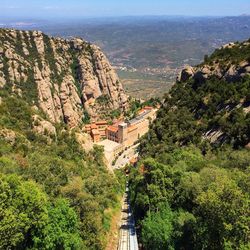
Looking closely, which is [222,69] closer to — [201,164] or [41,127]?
[201,164]

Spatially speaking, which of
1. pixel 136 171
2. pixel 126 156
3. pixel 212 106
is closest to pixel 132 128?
pixel 126 156

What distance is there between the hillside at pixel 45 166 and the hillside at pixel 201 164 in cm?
557

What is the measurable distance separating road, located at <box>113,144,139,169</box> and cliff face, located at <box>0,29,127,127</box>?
63.5 feet

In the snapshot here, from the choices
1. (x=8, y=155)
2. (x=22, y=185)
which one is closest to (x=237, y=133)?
(x=8, y=155)

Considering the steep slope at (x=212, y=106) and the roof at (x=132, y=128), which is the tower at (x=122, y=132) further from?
the steep slope at (x=212, y=106)

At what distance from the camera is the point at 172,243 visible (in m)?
35.0

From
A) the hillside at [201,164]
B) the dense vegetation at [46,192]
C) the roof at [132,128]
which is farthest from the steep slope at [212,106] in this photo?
the roof at [132,128]

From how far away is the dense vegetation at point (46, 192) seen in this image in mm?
29203

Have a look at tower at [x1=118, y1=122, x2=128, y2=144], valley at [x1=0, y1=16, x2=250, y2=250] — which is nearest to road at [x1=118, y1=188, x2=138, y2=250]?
valley at [x1=0, y1=16, x2=250, y2=250]

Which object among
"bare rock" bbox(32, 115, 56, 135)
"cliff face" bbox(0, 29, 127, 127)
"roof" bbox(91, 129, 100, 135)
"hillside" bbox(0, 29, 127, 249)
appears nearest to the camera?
"hillside" bbox(0, 29, 127, 249)

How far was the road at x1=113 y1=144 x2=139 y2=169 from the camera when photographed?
3939 inches

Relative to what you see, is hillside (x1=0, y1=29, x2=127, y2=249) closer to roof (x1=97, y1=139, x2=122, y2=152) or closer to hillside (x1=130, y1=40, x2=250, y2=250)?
hillside (x1=130, y1=40, x2=250, y2=250)

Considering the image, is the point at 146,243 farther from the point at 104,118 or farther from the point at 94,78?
the point at 94,78

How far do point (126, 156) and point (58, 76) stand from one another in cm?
3880
